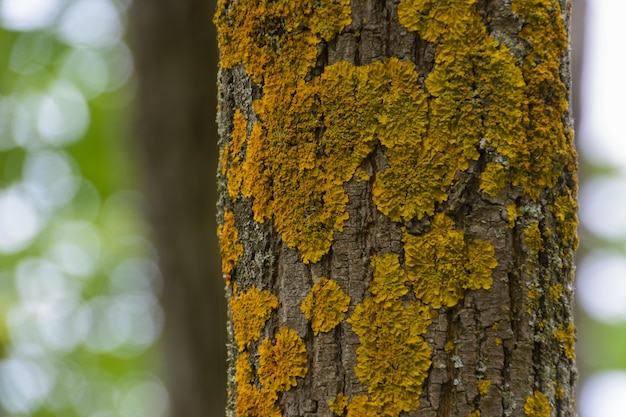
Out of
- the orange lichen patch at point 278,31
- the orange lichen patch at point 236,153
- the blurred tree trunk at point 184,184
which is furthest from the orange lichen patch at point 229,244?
the blurred tree trunk at point 184,184

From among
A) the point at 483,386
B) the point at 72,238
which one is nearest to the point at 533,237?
the point at 483,386

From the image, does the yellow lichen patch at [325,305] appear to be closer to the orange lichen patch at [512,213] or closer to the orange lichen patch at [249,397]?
the orange lichen patch at [249,397]

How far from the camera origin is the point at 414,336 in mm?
1152

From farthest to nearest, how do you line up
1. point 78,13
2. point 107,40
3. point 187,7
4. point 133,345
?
point 133,345 → point 107,40 → point 78,13 → point 187,7

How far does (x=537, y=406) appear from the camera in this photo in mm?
1180

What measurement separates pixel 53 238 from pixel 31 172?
7.76 ft

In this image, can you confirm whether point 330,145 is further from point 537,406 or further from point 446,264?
point 537,406

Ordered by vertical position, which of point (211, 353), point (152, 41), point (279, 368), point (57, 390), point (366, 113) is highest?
point (152, 41)

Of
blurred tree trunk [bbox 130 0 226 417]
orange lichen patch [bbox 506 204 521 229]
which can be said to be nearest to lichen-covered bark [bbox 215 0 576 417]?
orange lichen patch [bbox 506 204 521 229]

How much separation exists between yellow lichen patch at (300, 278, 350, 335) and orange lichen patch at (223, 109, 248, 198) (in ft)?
0.86

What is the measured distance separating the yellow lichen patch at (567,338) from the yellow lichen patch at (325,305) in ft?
1.26

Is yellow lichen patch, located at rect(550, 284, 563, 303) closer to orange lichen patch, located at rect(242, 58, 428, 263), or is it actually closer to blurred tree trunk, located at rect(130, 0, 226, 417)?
orange lichen patch, located at rect(242, 58, 428, 263)

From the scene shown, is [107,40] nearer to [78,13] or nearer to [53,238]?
[78,13]

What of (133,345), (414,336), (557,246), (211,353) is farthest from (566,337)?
(133,345)
